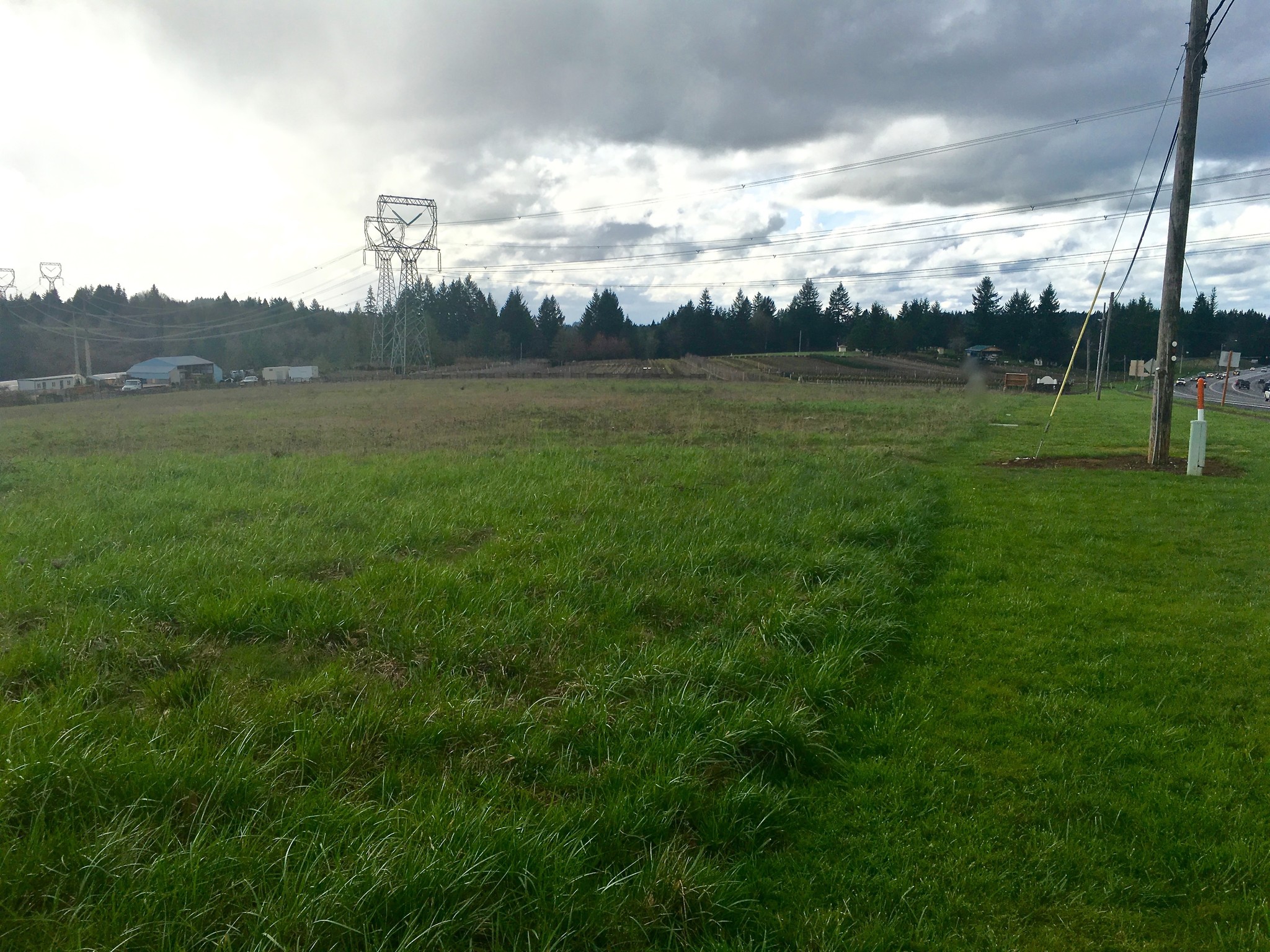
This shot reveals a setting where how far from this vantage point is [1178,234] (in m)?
14.3

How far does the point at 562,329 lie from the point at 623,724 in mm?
88538

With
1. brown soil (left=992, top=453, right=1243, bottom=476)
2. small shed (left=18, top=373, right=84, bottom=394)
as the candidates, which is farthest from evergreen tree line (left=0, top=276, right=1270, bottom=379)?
brown soil (left=992, top=453, right=1243, bottom=476)

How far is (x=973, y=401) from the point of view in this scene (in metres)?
36.7

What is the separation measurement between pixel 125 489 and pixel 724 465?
8934mm

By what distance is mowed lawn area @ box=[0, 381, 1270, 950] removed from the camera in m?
2.98

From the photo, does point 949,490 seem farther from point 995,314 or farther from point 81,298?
point 81,298

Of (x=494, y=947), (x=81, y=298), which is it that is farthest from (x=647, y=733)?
(x=81, y=298)

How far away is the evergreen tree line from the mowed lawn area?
5842cm

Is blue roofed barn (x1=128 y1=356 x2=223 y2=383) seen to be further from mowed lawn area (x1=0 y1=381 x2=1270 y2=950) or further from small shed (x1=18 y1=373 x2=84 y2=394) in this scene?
mowed lawn area (x1=0 y1=381 x2=1270 y2=950)

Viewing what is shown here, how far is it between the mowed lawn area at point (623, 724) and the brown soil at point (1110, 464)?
4.35 meters

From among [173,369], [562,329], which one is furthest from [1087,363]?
[173,369]

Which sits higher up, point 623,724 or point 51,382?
point 51,382

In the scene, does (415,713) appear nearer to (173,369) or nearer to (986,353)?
(986,353)

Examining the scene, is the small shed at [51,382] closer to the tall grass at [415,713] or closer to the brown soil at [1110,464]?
the tall grass at [415,713]
